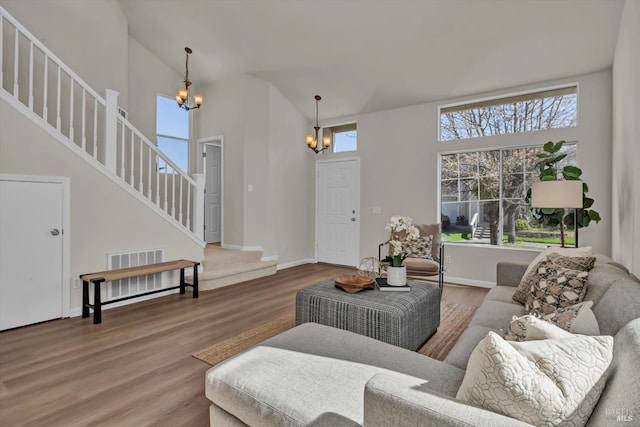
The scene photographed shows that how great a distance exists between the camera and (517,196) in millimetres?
4809

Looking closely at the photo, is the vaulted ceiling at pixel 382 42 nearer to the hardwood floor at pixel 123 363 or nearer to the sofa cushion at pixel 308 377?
the hardwood floor at pixel 123 363

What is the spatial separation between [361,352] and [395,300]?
972 millimetres

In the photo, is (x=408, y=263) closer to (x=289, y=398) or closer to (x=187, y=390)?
(x=187, y=390)

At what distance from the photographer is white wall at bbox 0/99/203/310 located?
3195 millimetres

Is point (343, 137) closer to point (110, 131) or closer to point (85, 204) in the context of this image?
point (110, 131)

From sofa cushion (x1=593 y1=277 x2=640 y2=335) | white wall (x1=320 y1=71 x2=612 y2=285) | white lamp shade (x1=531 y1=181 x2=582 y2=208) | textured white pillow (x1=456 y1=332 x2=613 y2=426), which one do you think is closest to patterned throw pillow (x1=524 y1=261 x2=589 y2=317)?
sofa cushion (x1=593 y1=277 x2=640 y2=335)

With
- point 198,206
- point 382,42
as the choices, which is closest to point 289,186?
point 198,206

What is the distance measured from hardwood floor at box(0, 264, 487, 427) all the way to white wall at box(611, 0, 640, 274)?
5.76ft

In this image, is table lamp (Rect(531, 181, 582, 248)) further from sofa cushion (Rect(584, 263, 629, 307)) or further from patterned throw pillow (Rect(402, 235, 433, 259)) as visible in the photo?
patterned throw pillow (Rect(402, 235, 433, 259))

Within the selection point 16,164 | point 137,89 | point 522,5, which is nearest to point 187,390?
point 16,164

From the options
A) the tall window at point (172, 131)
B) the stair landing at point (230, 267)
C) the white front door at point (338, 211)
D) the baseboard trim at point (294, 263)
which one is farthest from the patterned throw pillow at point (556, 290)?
the tall window at point (172, 131)

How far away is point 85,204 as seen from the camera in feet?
12.0

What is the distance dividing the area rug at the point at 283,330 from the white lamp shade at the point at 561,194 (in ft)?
4.79

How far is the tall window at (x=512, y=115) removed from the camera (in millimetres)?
4520
